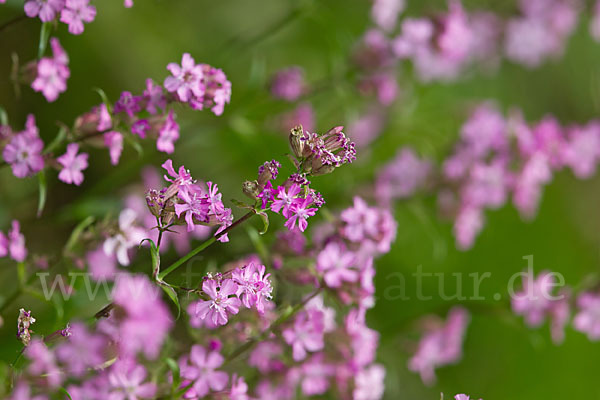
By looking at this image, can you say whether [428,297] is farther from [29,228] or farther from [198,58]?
[29,228]

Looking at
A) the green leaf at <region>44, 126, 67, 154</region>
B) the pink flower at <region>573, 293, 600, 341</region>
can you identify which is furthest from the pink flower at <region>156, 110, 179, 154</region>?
the pink flower at <region>573, 293, 600, 341</region>

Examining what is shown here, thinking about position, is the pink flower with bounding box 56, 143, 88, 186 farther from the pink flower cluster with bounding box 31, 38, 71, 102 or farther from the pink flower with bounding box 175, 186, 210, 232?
the pink flower with bounding box 175, 186, 210, 232

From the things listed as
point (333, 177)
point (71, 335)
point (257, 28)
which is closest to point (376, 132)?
point (333, 177)

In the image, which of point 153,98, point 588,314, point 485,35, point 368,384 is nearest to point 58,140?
point 153,98

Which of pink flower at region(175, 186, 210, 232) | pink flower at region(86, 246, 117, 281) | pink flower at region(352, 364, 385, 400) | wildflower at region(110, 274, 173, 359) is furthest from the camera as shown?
pink flower at region(352, 364, 385, 400)

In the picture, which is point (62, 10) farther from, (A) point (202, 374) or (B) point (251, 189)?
(A) point (202, 374)
